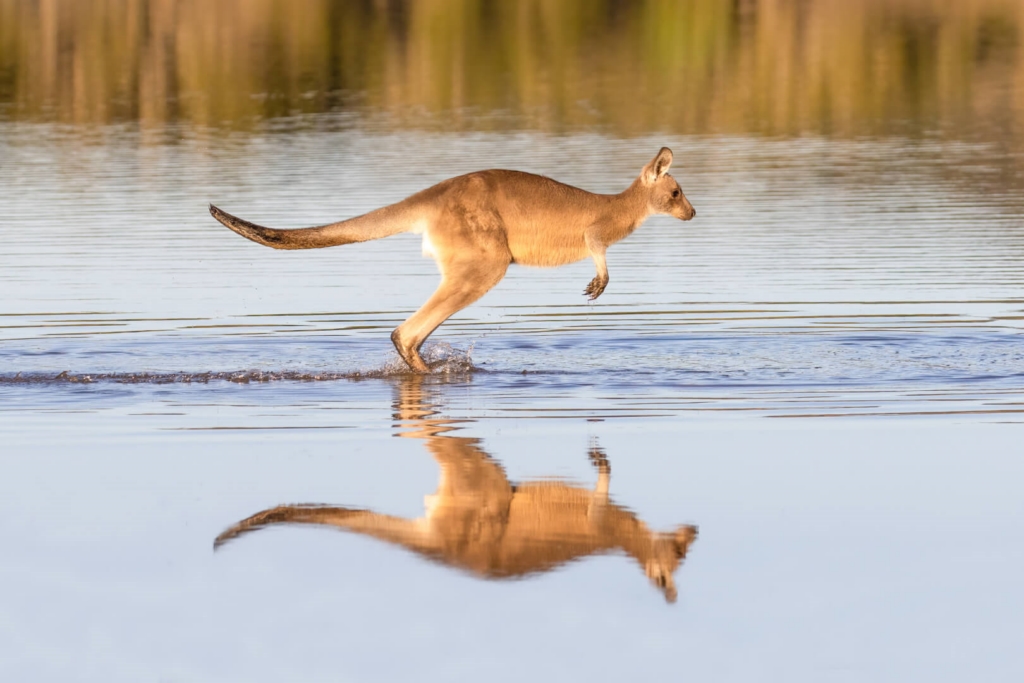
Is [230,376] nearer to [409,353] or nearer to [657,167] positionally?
[409,353]

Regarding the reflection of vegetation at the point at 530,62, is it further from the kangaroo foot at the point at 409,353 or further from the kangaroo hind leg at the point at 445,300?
the kangaroo foot at the point at 409,353

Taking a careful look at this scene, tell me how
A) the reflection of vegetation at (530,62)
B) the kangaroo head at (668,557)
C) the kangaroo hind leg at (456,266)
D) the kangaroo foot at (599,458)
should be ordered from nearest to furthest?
→ the kangaroo head at (668,557) < the kangaroo foot at (599,458) < the kangaroo hind leg at (456,266) < the reflection of vegetation at (530,62)

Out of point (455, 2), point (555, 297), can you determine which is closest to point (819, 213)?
point (555, 297)

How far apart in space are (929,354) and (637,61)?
30935 mm

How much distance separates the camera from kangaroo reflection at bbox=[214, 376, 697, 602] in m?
7.90

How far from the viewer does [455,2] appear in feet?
177

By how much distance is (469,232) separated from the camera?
13.4m

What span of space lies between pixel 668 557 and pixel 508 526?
2.83ft

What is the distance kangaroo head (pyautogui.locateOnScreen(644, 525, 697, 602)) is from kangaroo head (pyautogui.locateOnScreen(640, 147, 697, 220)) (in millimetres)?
6281

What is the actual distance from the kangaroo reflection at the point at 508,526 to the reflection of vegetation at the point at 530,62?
73.1 ft

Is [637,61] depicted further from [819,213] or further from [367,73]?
[819,213]

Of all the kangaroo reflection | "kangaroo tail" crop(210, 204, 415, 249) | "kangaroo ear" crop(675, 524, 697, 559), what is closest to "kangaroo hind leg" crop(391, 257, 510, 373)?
"kangaroo tail" crop(210, 204, 415, 249)

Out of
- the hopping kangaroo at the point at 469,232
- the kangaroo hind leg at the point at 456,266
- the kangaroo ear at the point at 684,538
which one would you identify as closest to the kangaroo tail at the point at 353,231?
the hopping kangaroo at the point at 469,232

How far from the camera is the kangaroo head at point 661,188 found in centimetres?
1432
